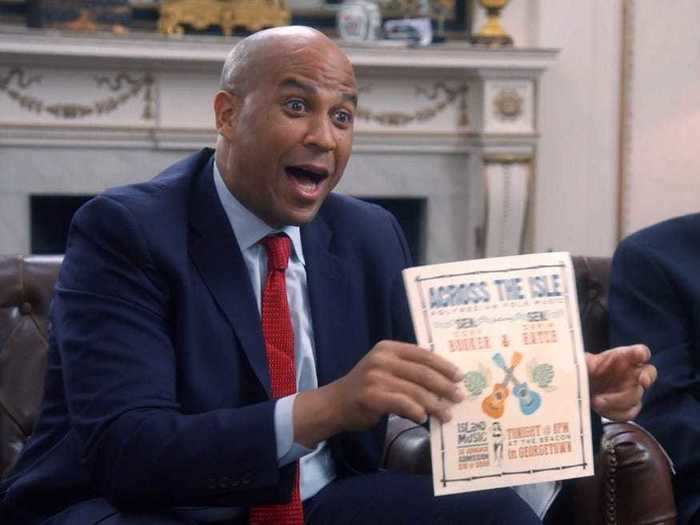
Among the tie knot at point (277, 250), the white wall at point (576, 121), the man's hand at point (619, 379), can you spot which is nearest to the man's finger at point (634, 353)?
the man's hand at point (619, 379)

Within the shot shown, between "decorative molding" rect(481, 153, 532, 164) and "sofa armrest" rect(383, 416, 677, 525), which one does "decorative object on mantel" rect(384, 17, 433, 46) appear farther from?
"sofa armrest" rect(383, 416, 677, 525)

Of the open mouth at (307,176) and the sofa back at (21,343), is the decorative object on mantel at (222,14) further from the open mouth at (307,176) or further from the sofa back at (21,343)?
the open mouth at (307,176)

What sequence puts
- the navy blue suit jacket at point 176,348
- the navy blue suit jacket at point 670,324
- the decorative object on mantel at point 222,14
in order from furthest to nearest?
1. the decorative object on mantel at point 222,14
2. the navy blue suit jacket at point 670,324
3. the navy blue suit jacket at point 176,348

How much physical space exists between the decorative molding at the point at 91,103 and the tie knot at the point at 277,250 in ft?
9.15

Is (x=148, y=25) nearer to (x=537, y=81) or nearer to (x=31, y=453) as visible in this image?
(x=537, y=81)

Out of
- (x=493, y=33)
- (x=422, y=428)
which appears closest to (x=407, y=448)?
(x=422, y=428)

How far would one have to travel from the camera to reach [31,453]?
184 centimetres

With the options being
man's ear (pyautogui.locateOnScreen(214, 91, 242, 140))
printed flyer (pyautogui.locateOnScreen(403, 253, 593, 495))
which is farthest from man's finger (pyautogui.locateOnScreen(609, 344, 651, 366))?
man's ear (pyautogui.locateOnScreen(214, 91, 242, 140))

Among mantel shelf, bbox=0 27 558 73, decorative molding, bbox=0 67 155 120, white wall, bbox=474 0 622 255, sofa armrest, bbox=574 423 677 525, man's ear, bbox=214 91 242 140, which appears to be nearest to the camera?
man's ear, bbox=214 91 242 140

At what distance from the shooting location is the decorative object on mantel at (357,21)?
180 inches

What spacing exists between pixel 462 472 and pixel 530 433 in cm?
9

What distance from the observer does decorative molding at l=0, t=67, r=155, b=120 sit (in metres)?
4.41

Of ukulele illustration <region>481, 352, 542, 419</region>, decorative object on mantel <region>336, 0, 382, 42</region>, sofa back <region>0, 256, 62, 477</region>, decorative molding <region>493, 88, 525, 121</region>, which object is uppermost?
decorative object on mantel <region>336, 0, 382, 42</region>

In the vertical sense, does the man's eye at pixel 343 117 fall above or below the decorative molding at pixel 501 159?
above
